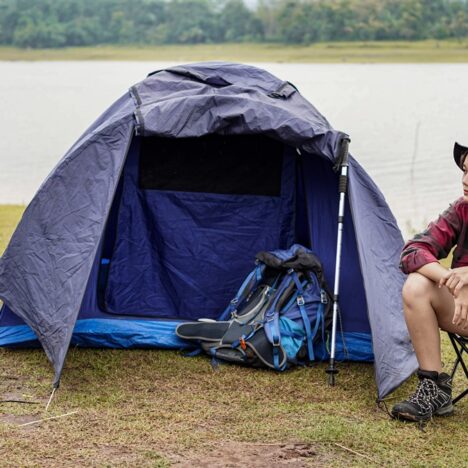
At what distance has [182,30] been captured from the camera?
3300 cm

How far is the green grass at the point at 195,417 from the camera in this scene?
3.43 m

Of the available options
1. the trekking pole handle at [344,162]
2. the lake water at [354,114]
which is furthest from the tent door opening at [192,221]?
the lake water at [354,114]

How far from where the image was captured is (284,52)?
32.8 meters

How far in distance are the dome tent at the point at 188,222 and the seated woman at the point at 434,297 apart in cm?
28

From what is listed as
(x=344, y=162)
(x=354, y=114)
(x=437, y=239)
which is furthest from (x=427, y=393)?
(x=354, y=114)

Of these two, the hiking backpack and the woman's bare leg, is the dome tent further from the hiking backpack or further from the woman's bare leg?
the woman's bare leg

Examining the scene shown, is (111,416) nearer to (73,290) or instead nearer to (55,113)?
(73,290)

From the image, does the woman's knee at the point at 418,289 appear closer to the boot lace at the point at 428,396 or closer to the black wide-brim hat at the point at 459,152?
the boot lace at the point at 428,396

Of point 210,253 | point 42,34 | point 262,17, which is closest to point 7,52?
point 42,34

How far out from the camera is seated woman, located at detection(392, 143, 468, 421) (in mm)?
3654

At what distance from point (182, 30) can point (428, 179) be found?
1763 centimetres

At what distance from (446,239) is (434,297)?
267 mm

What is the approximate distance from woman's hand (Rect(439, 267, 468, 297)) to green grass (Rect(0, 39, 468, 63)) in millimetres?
28651

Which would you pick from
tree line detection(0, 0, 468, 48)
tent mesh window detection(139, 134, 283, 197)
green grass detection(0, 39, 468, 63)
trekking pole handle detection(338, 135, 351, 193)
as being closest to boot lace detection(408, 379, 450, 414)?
trekking pole handle detection(338, 135, 351, 193)
